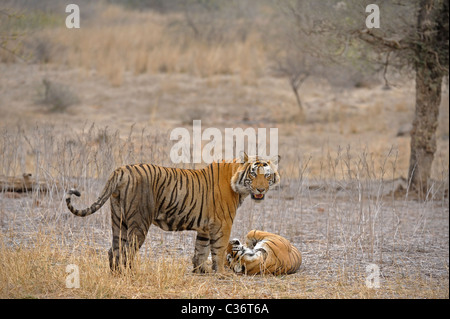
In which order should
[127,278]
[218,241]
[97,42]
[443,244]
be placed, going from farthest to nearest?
[97,42]
[443,244]
[218,241]
[127,278]

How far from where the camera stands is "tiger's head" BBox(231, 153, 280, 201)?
6.11 m

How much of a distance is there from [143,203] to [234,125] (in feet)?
40.9

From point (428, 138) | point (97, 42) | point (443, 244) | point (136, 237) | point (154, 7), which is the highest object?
point (154, 7)

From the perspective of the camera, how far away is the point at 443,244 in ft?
27.8

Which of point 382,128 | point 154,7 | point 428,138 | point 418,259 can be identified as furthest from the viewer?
point 154,7

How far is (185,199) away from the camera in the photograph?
240 inches

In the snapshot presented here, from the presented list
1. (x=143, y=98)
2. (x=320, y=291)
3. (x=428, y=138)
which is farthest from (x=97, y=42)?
(x=320, y=291)

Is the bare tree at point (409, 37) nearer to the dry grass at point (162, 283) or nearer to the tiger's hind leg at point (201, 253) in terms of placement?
the dry grass at point (162, 283)

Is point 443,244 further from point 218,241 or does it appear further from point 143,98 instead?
point 143,98

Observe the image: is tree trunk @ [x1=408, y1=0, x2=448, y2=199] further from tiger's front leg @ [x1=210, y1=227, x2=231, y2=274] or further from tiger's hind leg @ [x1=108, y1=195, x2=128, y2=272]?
tiger's hind leg @ [x1=108, y1=195, x2=128, y2=272]

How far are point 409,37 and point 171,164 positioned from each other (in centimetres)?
511

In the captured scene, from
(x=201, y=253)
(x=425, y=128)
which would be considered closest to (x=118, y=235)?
(x=201, y=253)

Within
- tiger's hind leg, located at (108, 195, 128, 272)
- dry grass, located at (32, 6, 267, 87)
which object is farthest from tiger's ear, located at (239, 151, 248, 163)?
dry grass, located at (32, 6, 267, 87)

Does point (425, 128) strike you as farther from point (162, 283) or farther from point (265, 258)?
point (162, 283)
